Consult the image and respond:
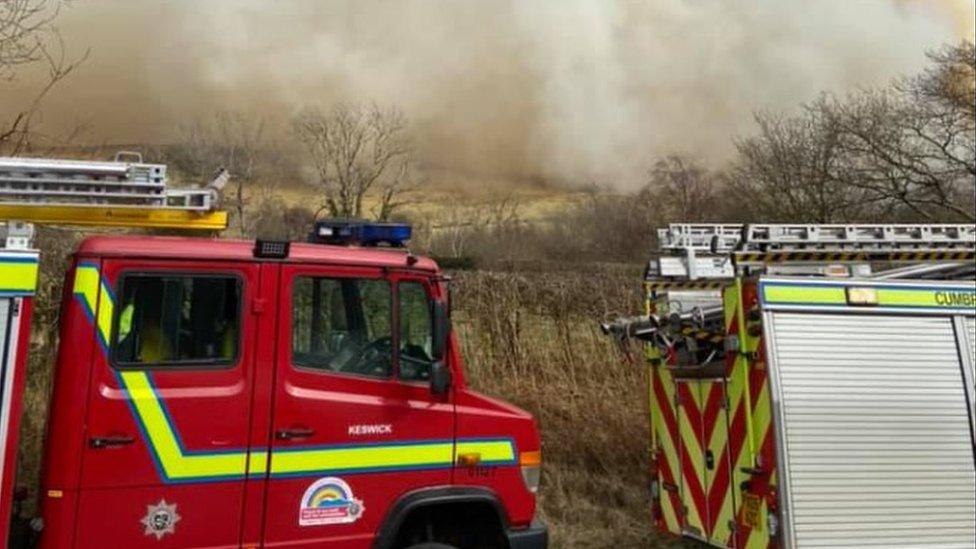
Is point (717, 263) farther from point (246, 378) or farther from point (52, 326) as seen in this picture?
point (52, 326)

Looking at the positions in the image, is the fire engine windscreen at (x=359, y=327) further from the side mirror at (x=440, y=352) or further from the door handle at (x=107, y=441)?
the door handle at (x=107, y=441)

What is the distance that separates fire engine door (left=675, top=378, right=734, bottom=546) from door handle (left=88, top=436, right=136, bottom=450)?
3.51 metres

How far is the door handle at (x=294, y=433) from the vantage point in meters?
3.99

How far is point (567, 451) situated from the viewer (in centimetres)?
908

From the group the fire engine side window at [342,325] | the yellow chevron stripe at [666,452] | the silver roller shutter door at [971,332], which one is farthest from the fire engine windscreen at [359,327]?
the silver roller shutter door at [971,332]

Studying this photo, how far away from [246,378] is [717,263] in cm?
385

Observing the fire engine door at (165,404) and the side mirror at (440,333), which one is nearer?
the fire engine door at (165,404)

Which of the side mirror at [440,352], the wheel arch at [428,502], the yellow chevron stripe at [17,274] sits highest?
the yellow chevron stripe at [17,274]

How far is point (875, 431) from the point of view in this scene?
494 cm

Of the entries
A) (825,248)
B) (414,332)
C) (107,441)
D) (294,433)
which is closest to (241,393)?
(294,433)

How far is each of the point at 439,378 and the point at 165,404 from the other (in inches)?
53.2

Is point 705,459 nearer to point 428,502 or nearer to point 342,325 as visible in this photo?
point 428,502

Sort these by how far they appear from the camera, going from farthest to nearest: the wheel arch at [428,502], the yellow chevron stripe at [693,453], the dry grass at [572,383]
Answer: the dry grass at [572,383], the yellow chevron stripe at [693,453], the wheel arch at [428,502]

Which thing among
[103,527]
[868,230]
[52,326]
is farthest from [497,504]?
[52,326]
